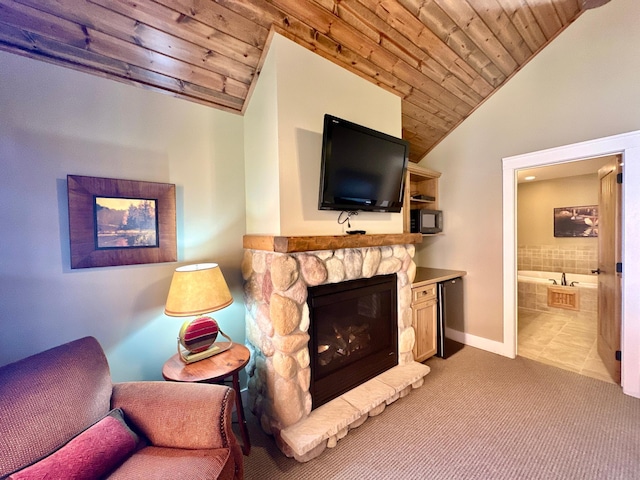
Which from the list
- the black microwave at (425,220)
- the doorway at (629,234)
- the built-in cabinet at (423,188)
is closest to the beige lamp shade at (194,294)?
the black microwave at (425,220)

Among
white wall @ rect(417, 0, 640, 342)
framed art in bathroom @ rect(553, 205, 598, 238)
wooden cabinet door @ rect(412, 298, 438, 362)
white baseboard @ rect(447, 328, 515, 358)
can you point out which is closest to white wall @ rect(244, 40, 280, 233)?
wooden cabinet door @ rect(412, 298, 438, 362)

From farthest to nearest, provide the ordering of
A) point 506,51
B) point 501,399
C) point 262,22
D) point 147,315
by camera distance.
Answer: point 506,51 < point 501,399 < point 147,315 < point 262,22

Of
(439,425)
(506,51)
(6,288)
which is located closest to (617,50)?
(506,51)

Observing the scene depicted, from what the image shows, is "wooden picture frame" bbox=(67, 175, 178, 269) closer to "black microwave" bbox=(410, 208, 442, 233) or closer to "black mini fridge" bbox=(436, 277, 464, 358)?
"black microwave" bbox=(410, 208, 442, 233)

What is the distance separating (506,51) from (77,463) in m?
4.06

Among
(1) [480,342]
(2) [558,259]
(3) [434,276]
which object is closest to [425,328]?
(3) [434,276]

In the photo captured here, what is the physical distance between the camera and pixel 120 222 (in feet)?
5.56

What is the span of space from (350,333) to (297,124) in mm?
1686

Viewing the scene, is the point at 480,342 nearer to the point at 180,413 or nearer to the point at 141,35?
the point at 180,413

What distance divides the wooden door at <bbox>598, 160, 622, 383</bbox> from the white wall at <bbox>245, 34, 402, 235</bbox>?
2.31m

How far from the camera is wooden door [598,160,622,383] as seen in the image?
2318 millimetres

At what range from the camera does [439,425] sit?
188 centimetres

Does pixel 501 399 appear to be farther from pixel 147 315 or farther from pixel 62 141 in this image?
pixel 62 141

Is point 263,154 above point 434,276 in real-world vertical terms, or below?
above
